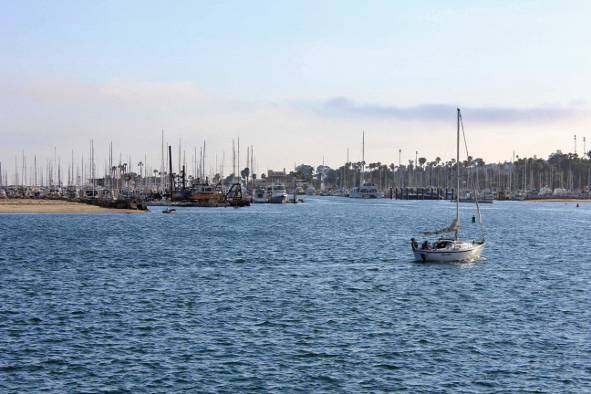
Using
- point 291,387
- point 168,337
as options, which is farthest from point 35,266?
point 291,387

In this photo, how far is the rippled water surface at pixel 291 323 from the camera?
25922 mm

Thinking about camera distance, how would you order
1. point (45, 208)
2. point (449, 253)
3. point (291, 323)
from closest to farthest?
point (291, 323), point (449, 253), point (45, 208)

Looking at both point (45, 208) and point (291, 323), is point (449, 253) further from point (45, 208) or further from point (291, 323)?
point (45, 208)

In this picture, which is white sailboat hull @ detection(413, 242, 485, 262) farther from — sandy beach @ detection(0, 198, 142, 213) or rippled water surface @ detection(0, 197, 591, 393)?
sandy beach @ detection(0, 198, 142, 213)

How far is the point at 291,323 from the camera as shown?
35156mm

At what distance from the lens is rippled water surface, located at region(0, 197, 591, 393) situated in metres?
25.9

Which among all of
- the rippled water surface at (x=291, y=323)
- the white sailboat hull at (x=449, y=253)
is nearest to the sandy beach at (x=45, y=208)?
the rippled water surface at (x=291, y=323)

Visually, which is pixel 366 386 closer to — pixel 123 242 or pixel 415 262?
pixel 415 262

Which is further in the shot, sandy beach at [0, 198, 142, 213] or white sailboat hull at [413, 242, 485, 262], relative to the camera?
sandy beach at [0, 198, 142, 213]

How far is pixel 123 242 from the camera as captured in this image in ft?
273

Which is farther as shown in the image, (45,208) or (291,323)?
(45,208)

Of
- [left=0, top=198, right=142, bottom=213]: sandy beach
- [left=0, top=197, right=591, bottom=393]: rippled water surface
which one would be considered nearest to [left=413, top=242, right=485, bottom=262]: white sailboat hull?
[left=0, top=197, right=591, bottom=393]: rippled water surface

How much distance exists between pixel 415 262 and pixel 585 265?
54.7 feet

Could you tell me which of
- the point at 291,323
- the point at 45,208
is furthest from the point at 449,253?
the point at 45,208
